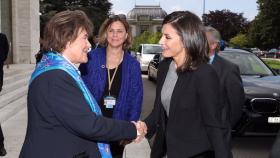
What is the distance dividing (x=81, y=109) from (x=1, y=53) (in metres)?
4.93

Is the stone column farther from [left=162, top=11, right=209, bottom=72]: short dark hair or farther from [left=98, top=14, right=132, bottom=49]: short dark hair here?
[left=162, top=11, right=209, bottom=72]: short dark hair

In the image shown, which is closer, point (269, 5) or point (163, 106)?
point (163, 106)

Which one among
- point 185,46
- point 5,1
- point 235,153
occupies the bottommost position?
point 235,153

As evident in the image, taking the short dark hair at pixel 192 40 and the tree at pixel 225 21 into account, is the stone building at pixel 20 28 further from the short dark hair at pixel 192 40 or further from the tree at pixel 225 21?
the tree at pixel 225 21

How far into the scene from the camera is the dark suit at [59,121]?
219 cm

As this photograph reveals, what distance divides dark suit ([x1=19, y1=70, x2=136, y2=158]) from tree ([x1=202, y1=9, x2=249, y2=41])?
250ft

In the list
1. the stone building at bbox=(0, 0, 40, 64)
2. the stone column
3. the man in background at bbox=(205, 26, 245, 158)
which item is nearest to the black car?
the man in background at bbox=(205, 26, 245, 158)

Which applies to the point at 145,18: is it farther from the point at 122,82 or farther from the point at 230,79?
the point at 122,82

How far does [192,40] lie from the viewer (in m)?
2.75

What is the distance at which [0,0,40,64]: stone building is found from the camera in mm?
17875

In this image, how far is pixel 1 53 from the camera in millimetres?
6738

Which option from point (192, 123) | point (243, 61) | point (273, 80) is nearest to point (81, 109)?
point (192, 123)

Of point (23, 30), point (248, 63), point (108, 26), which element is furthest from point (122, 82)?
point (23, 30)

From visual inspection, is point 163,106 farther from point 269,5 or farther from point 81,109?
point 269,5
